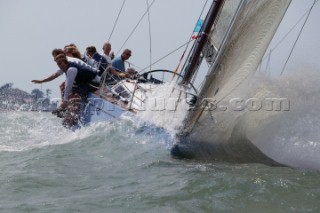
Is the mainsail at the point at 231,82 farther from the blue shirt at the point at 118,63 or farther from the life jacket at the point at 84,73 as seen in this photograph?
the blue shirt at the point at 118,63

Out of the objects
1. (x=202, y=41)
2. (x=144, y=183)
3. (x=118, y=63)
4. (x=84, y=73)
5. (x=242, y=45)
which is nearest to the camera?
(x=144, y=183)

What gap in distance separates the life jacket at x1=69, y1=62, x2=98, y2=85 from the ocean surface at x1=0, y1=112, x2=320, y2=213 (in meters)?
2.99

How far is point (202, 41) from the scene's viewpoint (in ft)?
20.8

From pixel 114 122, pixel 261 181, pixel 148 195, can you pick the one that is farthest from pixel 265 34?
pixel 114 122

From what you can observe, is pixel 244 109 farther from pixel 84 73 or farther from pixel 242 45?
pixel 84 73

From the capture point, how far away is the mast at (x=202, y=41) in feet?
20.9

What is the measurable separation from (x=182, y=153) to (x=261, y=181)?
1.74 m

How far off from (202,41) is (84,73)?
4.20m

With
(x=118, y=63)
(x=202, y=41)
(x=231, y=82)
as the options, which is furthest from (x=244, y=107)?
(x=118, y=63)

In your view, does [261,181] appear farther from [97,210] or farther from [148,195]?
[97,210]

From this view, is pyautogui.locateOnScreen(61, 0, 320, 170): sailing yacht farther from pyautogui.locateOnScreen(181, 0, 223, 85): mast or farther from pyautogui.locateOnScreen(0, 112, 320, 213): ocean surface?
pyautogui.locateOnScreen(0, 112, 320, 213): ocean surface

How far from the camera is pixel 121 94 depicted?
9.64 meters

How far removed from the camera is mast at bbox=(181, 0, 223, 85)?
6355 mm

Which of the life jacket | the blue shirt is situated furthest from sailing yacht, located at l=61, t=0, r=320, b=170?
the blue shirt
